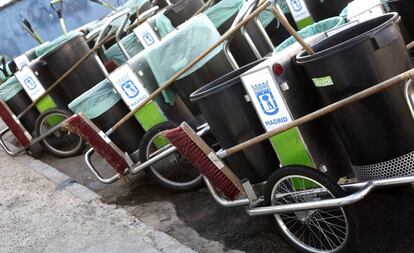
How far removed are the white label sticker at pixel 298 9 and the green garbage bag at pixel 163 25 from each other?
141 centimetres

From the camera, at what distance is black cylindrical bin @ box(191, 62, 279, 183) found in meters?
3.18

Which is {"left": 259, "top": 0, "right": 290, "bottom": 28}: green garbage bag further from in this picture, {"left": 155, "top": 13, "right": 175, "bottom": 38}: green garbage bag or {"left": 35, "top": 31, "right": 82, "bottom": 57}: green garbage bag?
{"left": 35, "top": 31, "right": 82, "bottom": 57}: green garbage bag

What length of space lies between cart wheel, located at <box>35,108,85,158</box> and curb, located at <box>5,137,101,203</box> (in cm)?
27

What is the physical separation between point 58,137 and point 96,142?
2439 mm

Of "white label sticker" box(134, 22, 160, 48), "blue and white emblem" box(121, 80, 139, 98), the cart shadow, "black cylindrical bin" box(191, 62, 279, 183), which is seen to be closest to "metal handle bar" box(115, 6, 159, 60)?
"white label sticker" box(134, 22, 160, 48)

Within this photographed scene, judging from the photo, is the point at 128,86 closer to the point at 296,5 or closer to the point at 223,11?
the point at 223,11

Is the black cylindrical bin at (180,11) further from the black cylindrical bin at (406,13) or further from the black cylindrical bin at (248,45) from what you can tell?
the black cylindrical bin at (406,13)

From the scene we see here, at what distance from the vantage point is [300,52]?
303 cm

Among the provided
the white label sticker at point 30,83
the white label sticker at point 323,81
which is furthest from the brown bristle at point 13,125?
the white label sticker at point 323,81

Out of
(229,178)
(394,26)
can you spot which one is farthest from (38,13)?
(394,26)

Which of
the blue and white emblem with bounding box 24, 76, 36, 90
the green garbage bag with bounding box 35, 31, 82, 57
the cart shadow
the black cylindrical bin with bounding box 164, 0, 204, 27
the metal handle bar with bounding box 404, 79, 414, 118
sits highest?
the green garbage bag with bounding box 35, 31, 82, 57

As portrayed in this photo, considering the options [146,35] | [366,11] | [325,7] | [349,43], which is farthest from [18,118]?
[349,43]

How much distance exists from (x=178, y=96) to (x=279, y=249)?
73.2 inches

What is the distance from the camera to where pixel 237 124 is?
3.23 metres
